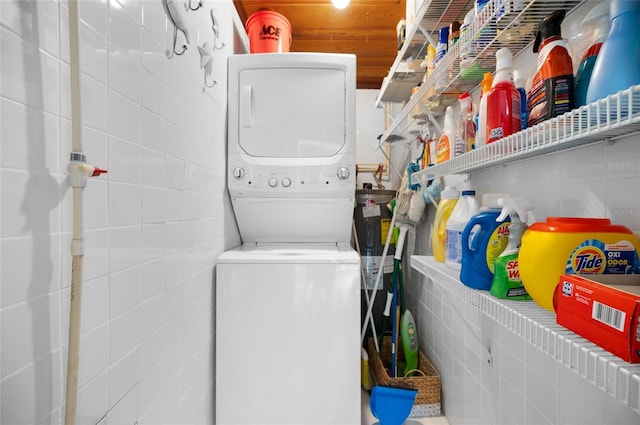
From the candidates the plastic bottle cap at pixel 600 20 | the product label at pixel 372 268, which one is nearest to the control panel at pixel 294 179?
the product label at pixel 372 268

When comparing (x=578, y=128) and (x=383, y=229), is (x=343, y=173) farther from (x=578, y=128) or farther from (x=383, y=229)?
(x=578, y=128)

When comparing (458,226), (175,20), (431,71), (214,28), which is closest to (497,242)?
(458,226)

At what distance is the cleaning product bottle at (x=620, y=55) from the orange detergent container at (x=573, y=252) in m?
0.26

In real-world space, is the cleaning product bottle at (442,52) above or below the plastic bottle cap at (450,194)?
above

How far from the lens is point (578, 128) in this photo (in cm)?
55

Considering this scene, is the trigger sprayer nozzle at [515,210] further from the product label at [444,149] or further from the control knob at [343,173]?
the control knob at [343,173]

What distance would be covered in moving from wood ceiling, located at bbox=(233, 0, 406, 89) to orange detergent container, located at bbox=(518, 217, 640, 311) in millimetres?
2316

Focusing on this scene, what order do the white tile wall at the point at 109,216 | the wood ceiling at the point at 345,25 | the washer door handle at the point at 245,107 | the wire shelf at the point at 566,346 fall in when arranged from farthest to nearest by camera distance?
1. the wood ceiling at the point at 345,25
2. the washer door handle at the point at 245,107
3. the white tile wall at the point at 109,216
4. the wire shelf at the point at 566,346

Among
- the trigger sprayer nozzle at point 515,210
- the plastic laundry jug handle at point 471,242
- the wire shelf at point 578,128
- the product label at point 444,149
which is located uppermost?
the product label at point 444,149

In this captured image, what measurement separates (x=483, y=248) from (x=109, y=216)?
1026mm

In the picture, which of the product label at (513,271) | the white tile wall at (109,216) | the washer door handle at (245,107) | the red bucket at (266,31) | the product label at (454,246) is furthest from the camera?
the red bucket at (266,31)

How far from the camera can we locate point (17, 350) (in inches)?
23.3

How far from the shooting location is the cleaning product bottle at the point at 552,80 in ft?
2.18

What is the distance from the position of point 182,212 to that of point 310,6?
1980 millimetres
